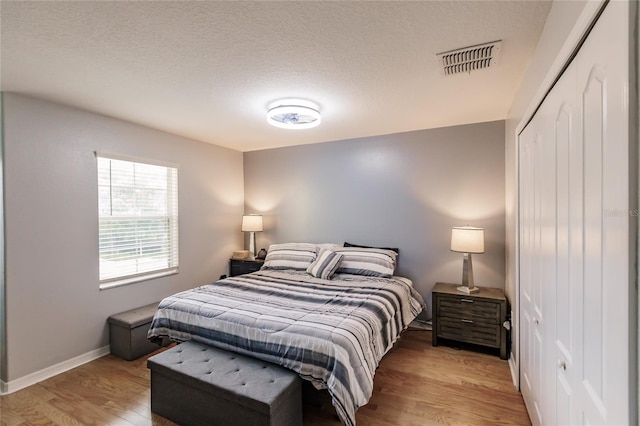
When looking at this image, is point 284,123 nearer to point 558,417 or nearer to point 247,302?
point 247,302

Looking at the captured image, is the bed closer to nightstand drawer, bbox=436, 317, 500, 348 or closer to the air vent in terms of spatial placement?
nightstand drawer, bbox=436, 317, 500, 348

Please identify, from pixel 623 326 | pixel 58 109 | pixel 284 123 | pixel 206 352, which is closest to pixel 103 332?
pixel 206 352

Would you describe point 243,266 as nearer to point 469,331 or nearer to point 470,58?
point 469,331

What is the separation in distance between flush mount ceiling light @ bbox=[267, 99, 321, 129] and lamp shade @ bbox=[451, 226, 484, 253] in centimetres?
187

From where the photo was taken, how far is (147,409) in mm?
2119

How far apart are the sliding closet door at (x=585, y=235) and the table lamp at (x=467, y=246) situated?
1208mm

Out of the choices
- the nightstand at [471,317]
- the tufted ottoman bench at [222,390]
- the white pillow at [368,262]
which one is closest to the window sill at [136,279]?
the tufted ottoman bench at [222,390]

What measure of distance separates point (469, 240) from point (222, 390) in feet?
8.36

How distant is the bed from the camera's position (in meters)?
1.80

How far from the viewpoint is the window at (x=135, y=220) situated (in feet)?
9.95

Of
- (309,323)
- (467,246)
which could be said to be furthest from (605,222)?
(467,246)

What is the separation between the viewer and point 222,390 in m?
1.74

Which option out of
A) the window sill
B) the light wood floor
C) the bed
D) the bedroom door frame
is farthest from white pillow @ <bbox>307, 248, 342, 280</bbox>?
the bedroom door frame

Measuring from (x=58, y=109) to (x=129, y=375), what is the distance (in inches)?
97.1
